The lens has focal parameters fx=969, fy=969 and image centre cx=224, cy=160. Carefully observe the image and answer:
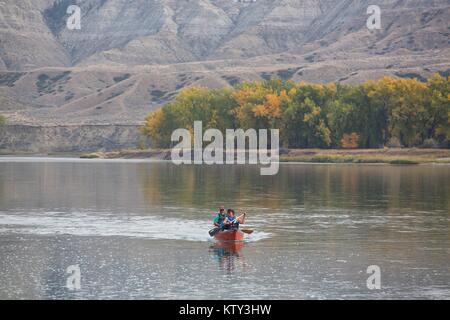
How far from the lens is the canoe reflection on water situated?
4850cm

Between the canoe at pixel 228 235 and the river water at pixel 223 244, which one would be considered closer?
the river water at pixel 223 244

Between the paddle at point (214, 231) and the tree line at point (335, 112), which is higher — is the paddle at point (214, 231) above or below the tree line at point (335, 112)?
below

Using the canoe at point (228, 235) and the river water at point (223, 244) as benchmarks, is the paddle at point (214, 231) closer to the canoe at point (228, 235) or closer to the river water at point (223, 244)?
the canoe at point (228, 235)

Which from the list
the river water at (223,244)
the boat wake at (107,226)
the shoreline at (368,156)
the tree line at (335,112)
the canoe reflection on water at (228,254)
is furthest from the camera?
the tree line at (335,112)

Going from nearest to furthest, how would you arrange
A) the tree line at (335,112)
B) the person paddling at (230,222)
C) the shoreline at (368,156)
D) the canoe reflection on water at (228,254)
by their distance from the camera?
the canoe reflection on water at (228,254) < the person paddling at (230,222) < the shoreline at (368,156) < the tree line at (335,112)

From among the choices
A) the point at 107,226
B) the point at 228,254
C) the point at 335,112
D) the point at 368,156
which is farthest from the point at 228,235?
the point at 335,112

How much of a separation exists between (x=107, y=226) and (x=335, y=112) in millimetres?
112542

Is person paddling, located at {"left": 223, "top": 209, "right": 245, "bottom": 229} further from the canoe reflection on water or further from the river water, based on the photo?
the river water

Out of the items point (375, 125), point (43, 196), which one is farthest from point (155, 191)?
point (375, 125)

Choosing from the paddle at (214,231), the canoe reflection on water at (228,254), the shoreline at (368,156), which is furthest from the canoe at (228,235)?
the shoreline at (368,156)

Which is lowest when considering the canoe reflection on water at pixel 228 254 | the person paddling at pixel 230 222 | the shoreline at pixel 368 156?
the canoe reflection on water at pixel 228 254

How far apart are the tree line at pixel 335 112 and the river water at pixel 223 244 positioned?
203 ft

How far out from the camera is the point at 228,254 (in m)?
52.7

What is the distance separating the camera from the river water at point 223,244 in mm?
42531
